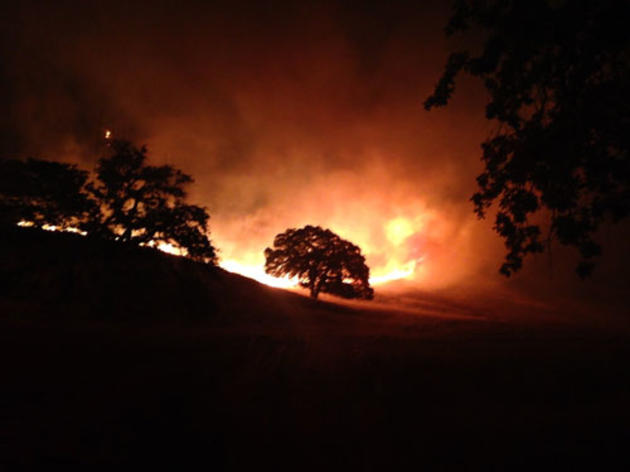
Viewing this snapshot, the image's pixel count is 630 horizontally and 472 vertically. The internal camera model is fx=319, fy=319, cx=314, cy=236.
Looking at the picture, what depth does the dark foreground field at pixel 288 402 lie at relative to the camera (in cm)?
466

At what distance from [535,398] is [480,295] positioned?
55940mm

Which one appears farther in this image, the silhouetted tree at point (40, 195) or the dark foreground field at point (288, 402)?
the silhouetted tree at point (40, 195)

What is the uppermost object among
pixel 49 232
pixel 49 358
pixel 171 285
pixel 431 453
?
pixel 49 232

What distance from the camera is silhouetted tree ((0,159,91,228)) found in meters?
15.4

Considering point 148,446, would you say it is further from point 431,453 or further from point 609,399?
point 609,399

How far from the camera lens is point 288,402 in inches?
259

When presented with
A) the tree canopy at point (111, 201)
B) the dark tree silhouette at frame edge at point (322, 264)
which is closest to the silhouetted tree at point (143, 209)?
the tree canopy at point (111, 201)

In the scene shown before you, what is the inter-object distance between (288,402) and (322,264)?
76.9 ft

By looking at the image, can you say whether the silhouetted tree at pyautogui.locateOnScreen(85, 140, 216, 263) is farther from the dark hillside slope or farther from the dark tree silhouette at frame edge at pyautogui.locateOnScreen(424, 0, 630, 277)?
the dark tree silhouette at frame edge at pyautogui.locateOnScreen(424, 0, 630, 277)

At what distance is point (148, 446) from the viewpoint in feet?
15.2

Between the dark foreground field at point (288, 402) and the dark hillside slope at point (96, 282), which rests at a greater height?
the dark hillside slope at point (96, 282)

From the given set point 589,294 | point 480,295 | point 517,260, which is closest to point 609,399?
point 517,260

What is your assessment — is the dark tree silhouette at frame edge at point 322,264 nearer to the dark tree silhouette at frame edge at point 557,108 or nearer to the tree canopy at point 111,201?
the tree canopy at point 111,201

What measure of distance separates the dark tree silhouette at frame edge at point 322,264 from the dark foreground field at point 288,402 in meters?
16.0
